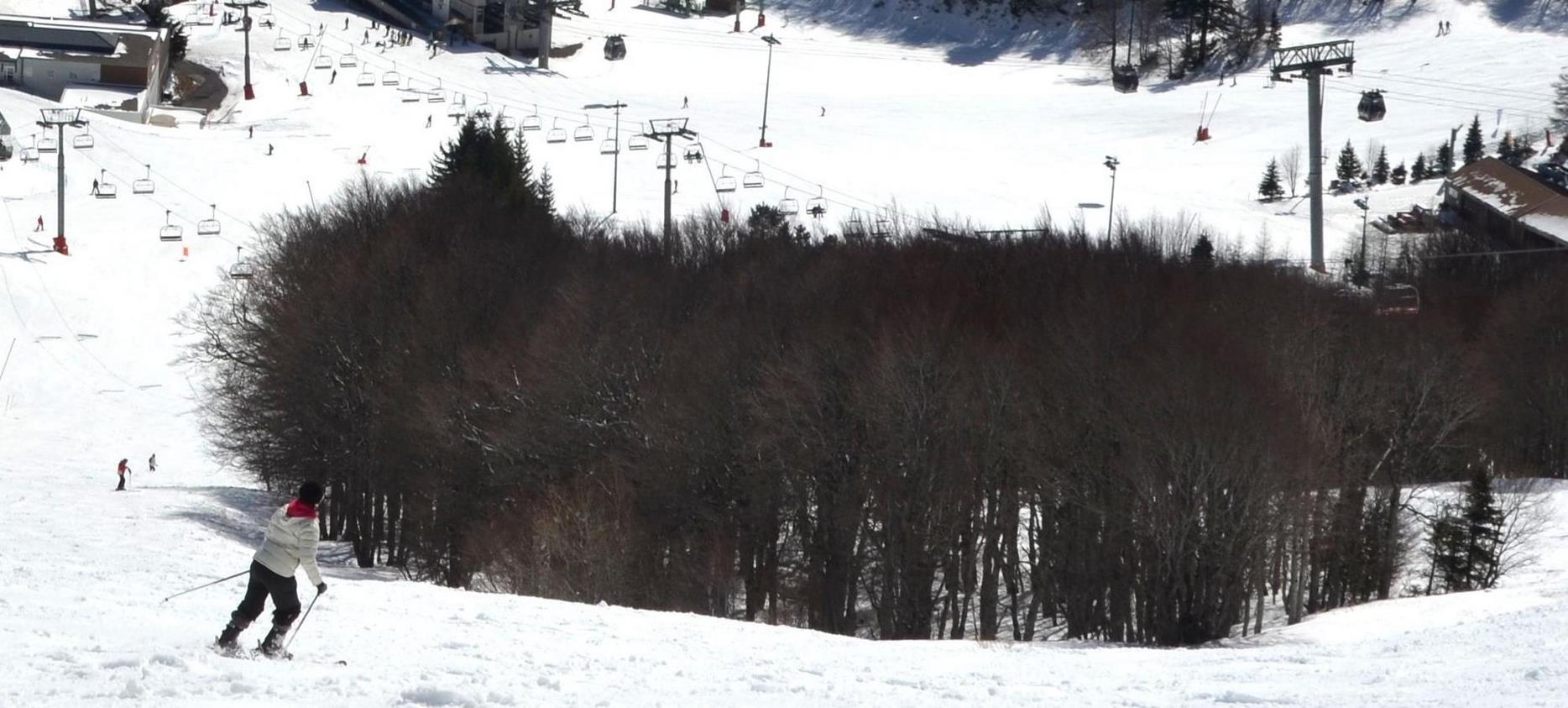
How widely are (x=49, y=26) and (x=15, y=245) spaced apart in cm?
3544

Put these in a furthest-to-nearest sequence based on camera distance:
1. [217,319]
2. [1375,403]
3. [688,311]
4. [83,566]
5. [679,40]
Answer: [679,40] < [217,319] < [688,311] < [1375,403] < [83,566]

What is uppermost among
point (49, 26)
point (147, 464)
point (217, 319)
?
point (49, 26)

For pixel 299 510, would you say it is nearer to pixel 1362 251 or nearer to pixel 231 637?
pixel 231 637

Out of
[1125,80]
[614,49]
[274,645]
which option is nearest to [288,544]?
[274,645]

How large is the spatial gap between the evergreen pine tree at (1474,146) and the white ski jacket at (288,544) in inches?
3107

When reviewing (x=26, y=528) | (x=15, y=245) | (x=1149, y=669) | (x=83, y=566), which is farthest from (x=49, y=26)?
(x=1149, y=669)

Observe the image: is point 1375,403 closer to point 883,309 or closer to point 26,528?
point 883,309

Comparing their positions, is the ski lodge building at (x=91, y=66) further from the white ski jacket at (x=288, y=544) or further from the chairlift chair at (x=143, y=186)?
the white ski jacket at (x=288, y=544)

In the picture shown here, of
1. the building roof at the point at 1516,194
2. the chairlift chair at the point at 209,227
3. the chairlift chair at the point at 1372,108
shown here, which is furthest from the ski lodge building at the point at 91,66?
the building roof at the point at 1516,194

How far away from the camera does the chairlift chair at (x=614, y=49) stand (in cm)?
10475


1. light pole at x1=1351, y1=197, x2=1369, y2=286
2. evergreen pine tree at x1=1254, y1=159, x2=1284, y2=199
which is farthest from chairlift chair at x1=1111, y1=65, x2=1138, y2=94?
light pole at x1=1351, y1=197, x2=1369, y2=286

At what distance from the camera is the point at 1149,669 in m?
19.5

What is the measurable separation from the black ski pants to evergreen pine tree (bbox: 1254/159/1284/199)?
2794 inches

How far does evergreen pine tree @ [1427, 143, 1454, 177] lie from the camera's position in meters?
84.9
